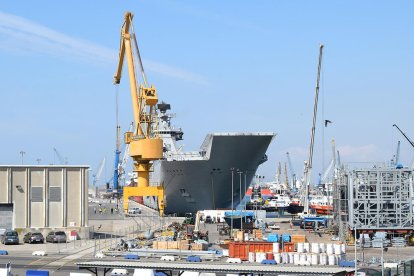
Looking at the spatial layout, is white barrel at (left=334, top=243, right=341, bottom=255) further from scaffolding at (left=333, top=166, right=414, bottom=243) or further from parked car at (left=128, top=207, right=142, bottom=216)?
parked car at (left=128, top=207, right=142, bottom=216)

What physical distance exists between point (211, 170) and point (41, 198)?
31402mm

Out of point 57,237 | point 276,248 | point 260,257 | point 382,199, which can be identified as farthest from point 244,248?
point 382,199

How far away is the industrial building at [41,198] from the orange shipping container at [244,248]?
17.7 metres

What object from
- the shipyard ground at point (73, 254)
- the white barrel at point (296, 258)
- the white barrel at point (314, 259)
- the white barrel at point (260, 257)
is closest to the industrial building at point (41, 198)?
the shipyard ground at point (73, 254)

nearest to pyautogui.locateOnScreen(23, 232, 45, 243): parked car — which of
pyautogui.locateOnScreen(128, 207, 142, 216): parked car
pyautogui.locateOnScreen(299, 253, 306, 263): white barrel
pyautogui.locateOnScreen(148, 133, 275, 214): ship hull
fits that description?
pyautogui.locateOnScreen(299, 253, 306, 263): white barrel

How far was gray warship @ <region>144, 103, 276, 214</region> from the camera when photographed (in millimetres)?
91875

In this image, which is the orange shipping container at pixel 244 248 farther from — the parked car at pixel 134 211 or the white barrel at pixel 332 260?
the parked car at pixel 134 211

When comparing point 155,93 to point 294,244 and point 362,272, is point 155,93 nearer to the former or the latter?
point 294,244

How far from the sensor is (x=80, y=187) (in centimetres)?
6731

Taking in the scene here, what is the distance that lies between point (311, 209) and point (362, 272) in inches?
4197

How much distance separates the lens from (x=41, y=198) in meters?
66.1

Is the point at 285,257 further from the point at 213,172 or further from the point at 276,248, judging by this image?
the point at 213,172

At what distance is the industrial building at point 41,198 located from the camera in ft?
216

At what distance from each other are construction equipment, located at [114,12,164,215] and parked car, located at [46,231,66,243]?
2711 centimetres
